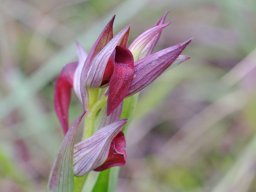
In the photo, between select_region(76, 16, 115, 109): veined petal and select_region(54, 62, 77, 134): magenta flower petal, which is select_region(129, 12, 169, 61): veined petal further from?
select_region(54, 62, 77, 134): magenta flower petal

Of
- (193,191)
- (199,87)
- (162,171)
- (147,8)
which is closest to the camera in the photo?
(193,191)

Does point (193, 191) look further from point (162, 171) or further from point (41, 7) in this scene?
point (41, 7)

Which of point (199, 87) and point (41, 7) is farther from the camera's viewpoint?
point (41, 7)

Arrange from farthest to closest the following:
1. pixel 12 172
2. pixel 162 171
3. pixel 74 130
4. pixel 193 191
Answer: pixel 162 171
pixel 193 191
pixel 12 172
pixel 74 130

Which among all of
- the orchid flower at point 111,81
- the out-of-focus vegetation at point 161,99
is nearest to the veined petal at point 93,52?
the orchid flower at point 111,81

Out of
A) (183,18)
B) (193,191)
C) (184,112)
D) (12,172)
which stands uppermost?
(183,18)

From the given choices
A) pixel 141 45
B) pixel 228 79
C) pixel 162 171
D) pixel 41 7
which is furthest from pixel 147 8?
pixel 141 45
